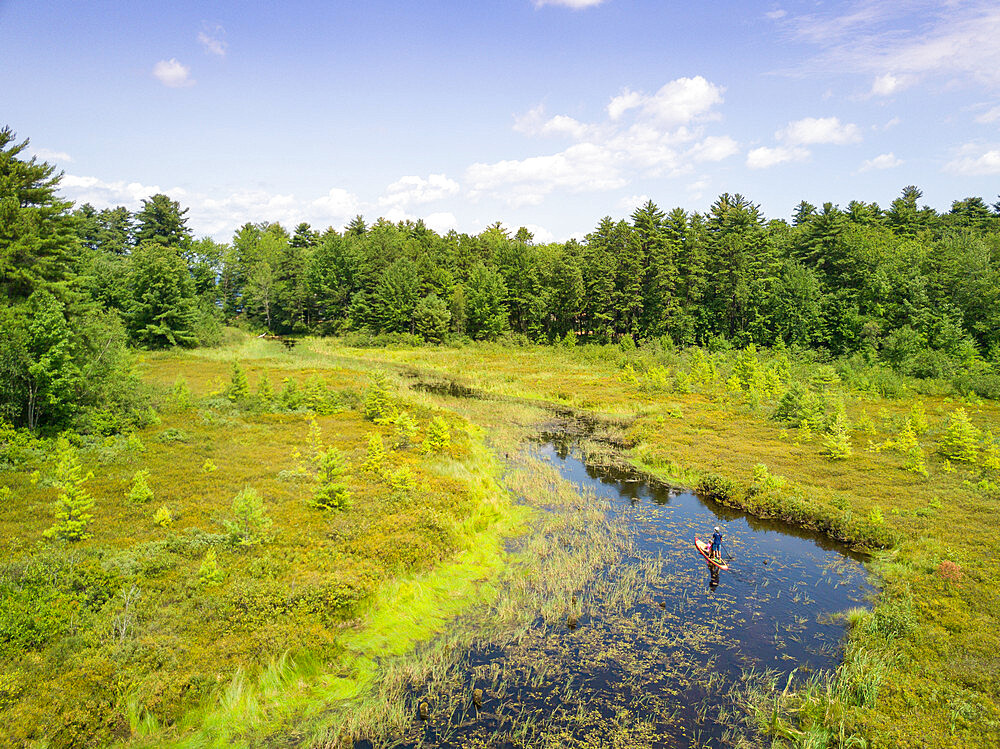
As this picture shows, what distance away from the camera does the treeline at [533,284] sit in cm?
2798

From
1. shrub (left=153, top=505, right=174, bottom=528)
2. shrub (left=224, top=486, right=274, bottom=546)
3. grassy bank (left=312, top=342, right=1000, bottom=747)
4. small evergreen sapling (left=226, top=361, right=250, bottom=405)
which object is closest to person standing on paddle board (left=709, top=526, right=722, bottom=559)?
grassy bank (left=312, top=342, right=1000, bottom=747)

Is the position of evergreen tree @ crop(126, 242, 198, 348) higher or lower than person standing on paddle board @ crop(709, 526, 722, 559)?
higher

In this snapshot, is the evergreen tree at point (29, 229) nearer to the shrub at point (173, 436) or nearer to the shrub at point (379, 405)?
the shrub at point (173, 436)

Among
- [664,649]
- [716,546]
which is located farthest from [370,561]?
[716,546]

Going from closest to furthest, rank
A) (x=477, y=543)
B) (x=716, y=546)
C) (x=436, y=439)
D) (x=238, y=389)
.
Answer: (x=716, y=546) < (x=477, y=543) < (x=436, y=439) < (x=238, y=389)

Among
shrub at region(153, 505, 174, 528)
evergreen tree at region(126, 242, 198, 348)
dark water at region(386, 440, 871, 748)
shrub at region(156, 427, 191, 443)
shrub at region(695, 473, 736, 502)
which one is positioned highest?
evergreen tree at region(126, 242, 198, 348)

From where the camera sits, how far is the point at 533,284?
85.9 metres

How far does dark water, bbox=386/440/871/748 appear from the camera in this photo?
11227 millimetres

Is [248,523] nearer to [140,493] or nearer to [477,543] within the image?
[140,493]

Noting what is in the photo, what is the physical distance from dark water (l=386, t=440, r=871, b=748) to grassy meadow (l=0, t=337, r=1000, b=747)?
811 mm

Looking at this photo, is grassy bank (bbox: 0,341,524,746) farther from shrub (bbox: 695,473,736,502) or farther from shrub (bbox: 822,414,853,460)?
shrub (bbox: 822,414,853,460)

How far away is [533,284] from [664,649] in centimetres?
7546

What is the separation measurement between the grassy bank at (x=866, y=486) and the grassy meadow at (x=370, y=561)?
0.30 ft

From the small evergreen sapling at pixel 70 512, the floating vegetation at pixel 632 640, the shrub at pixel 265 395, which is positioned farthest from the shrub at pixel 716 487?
the shrub at pixel 265 395
